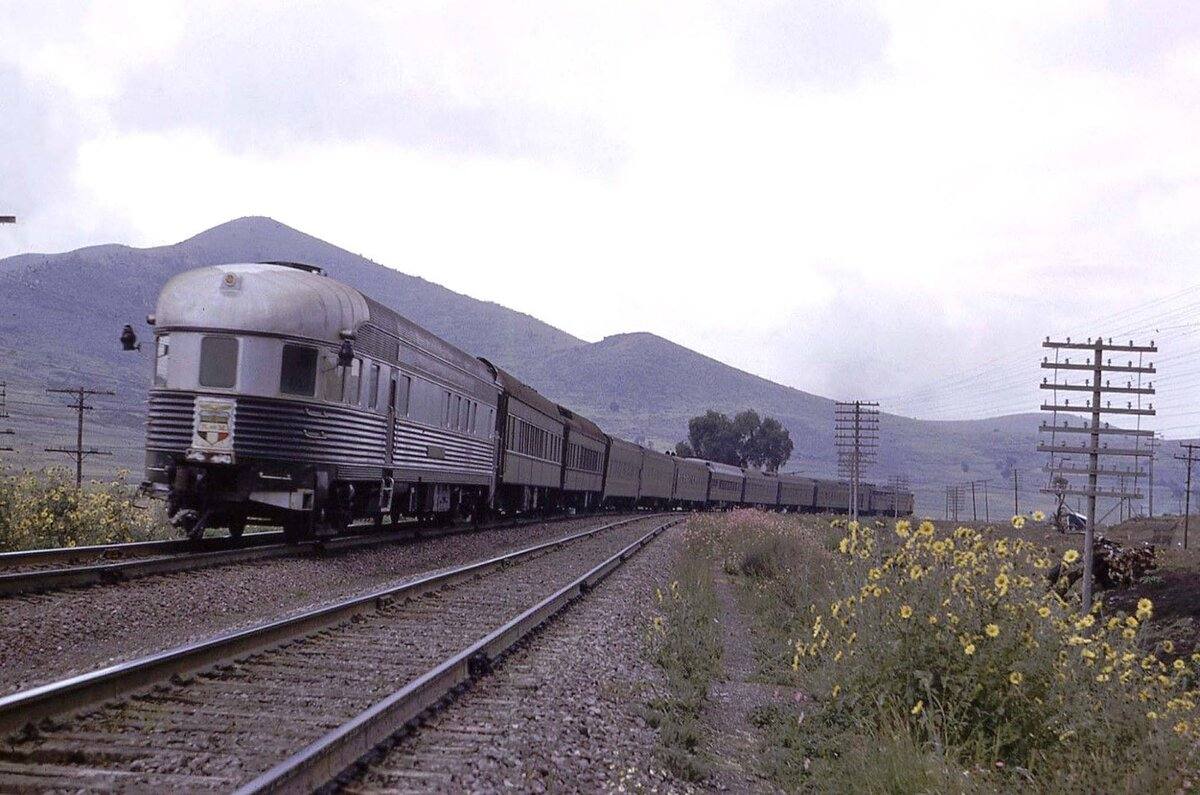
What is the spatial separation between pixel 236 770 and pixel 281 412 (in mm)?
10408

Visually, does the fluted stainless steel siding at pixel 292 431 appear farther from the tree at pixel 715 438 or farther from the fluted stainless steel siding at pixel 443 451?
the tree at pixel 715 438

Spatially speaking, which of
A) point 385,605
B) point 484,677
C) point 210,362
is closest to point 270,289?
point 210,362

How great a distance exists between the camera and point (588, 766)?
20.1 feet

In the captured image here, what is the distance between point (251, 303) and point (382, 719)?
34.3 ft

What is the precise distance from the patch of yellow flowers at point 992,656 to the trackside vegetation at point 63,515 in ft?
41.8

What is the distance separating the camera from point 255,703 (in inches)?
267

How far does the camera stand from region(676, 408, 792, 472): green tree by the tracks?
150625mm

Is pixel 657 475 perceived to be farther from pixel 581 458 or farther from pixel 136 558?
pixel 136 558

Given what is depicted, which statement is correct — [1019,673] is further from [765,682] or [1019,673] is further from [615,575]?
[615,575]

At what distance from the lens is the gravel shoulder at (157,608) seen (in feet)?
27.5

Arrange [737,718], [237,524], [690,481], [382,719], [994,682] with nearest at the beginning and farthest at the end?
[382,719], [994,682], [737,718], [237,524], [690,481]

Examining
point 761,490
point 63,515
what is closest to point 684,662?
point 63,515

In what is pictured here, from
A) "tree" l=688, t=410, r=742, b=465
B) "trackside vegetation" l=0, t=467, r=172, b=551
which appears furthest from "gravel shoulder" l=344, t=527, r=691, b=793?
"tree" l=688, t=410, r=742, b=465

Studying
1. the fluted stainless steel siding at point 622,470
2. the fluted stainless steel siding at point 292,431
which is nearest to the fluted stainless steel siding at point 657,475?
the fluted stainless steel siding at point 622,470
